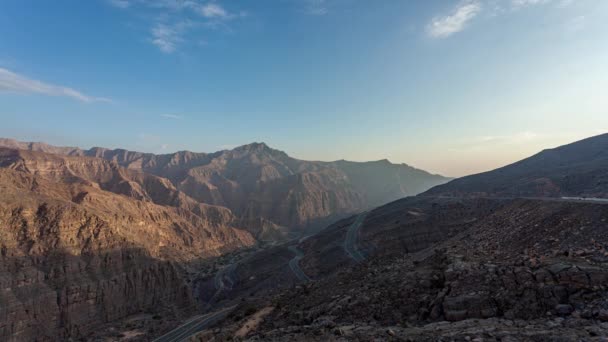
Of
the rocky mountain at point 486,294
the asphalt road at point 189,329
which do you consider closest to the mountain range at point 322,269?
the rocky mountain at point 486,294

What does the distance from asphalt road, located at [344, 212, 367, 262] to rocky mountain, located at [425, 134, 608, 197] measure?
27960 mm

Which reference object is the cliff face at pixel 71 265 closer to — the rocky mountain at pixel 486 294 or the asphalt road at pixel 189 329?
the asphalt road at pixel 189 329

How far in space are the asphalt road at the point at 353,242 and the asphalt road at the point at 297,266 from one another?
9.53 meters

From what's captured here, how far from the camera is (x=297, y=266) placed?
218 ft

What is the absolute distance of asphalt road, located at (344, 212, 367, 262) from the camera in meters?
57.9

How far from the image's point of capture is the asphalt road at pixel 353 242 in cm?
5790

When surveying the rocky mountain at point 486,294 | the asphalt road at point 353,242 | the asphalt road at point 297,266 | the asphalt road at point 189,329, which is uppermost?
the rocky mountain at point 486,294

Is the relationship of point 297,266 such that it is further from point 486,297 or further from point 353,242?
point 486,297

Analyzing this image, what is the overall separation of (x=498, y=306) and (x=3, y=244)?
59.5m

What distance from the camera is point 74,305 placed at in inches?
1762

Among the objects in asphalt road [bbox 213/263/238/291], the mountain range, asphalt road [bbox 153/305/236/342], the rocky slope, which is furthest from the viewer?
asphalt road [bbox 213/263/238/291]

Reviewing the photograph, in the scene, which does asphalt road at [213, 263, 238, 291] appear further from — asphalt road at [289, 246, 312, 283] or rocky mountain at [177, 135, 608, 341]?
rocky mountain at [177, 135, 608, 341]

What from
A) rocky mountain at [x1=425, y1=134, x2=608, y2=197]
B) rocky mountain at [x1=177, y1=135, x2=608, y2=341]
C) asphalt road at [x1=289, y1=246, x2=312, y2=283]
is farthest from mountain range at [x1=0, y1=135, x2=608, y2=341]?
rocky mountain at [x1=425, y1=134, x2=608, y2=197]

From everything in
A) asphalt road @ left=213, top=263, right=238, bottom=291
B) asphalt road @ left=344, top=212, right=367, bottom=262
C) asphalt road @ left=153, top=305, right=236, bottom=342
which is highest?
asphalt road @ left=344, top=212, right=367, bottom=262
